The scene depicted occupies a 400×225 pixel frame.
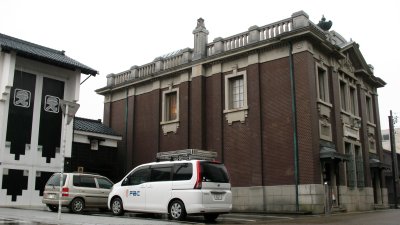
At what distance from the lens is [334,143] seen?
73.7ft

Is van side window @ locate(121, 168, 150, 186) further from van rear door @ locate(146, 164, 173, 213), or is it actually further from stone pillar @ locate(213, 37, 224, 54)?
stone pillar @ locate(213, 37, 224, 54)

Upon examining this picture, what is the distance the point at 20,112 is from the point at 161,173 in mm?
11344

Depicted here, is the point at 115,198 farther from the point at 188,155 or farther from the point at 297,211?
the point at 297,211

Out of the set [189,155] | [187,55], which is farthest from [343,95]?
[189,155]

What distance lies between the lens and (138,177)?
15.3 meters

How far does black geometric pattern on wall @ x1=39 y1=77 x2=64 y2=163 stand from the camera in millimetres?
23203

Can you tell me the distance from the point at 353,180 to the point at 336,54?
6849 mm

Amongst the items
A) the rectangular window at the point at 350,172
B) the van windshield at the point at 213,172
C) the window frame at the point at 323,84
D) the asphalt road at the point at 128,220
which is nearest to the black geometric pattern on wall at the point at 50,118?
the asphalt road at the point at 128,220

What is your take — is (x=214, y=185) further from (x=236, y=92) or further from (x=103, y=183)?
(x=236, y=92)

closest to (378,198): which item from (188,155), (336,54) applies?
(336,54)

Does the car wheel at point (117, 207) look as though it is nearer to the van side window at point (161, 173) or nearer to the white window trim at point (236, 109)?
the van side window at point (161, 173)

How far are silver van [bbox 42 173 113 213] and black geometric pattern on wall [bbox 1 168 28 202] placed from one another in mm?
4882

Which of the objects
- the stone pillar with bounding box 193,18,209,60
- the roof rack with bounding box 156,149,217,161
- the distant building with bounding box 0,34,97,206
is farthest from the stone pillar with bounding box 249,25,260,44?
the distant building with bounding box 0,34,97,206

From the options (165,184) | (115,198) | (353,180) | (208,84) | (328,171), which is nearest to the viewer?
(165,184)
